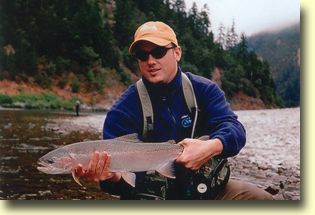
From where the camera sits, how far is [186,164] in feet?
6.61

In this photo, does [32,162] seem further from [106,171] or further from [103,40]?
[106,171]

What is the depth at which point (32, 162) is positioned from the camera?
384 centimetres

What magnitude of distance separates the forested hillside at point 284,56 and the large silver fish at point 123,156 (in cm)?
178

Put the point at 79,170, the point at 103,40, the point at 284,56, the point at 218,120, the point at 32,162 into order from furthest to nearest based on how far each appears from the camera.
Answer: the point at 32,162, the point at 103,40, the point at 284,56, the point at 218,120, the point at 79,170

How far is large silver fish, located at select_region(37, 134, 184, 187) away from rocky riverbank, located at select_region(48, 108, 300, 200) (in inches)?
48.3

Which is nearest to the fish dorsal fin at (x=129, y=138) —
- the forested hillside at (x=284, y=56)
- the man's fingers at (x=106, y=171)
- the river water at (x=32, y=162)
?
the man's fingers at (x=106, y=171)

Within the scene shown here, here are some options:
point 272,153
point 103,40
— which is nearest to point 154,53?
point 103,40

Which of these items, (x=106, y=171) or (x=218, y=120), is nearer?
(x=106, y=171)

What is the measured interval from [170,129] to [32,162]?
2.42 meters

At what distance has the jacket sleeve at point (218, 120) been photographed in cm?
200

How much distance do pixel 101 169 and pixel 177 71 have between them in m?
0.90

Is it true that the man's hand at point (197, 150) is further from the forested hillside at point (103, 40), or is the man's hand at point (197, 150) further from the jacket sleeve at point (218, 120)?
the forested hillside at point (103, 40)

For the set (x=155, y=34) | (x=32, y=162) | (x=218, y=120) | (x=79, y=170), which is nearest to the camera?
(x=79, y=170)

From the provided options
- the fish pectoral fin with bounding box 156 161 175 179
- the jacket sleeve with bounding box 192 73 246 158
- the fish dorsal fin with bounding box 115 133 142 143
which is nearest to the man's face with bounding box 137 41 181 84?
the jacket sleeve with bounding box 192 73 246 158
